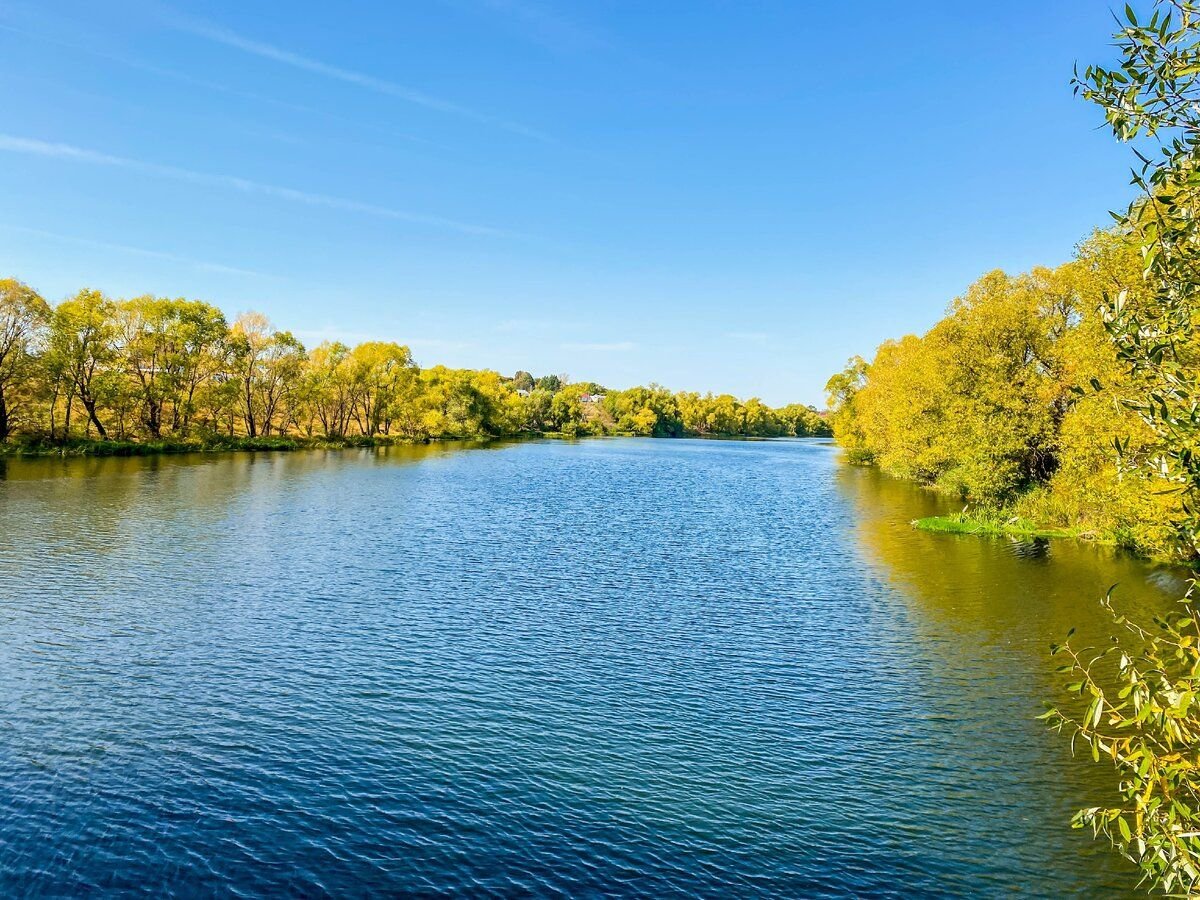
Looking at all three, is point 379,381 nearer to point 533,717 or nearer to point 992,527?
point 992,527

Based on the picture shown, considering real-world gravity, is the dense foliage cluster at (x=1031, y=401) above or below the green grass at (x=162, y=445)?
above

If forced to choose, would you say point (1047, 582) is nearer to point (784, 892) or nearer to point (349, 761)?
point (784, 892)

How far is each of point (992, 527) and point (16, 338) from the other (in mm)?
94298

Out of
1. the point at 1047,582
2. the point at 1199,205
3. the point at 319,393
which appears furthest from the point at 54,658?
the point at 319,393

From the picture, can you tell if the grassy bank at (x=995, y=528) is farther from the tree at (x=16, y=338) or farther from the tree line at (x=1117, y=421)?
the tree at (x=16, y=338)

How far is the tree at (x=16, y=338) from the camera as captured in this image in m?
74.8

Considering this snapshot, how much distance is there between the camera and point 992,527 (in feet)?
147

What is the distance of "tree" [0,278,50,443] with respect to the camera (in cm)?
7475

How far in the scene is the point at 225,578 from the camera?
29875mm

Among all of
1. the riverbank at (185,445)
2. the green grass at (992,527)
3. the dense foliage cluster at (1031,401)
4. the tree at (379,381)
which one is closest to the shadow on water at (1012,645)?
the green grass at (992,527)

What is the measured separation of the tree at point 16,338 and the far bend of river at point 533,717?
1879 inches

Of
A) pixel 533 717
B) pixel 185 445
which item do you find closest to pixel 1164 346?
pixel 533 717

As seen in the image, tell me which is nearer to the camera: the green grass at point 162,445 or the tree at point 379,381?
the green grass at point 162,445

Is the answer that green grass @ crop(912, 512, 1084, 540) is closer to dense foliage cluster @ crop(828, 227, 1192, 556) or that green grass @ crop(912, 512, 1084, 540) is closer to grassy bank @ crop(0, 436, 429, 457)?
dense foliage cluster @ crop(828, 227, 1192, 556)
